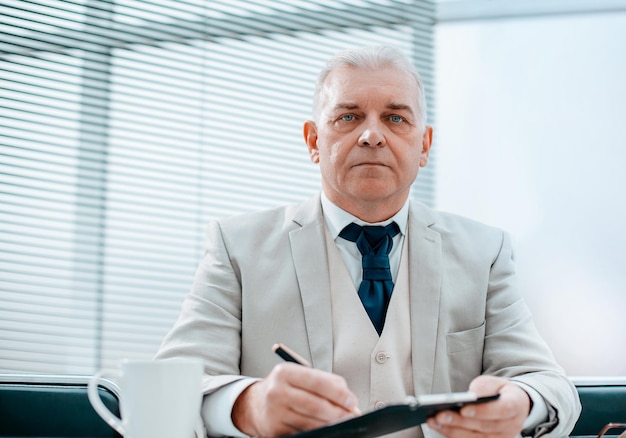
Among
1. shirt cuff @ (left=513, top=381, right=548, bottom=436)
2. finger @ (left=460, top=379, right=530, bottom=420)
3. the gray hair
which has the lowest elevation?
shirt cuff @ (left=513, top=381, right=548, bottom=436)

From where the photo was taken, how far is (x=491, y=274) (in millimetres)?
1703

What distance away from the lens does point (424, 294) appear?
1584 mm

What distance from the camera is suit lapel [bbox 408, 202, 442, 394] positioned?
60.0 inches

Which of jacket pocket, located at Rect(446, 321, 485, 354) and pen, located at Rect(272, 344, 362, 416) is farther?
jacket pocket, located at Rect(446, 321, 485, 354)

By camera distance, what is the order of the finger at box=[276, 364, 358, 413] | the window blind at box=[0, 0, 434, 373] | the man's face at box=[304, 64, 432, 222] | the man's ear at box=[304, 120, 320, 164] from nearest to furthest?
1. the finger at box=[276, 364, 358, 413]
2. the man's face at box=[304, 64, 432, 222]
3. the man's ear at box=[304, 120, 320, 164]
4. the window blind at box=[0, 0, 434, 373]

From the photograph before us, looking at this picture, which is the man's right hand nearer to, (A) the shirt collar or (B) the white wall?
(A) the shirt collar

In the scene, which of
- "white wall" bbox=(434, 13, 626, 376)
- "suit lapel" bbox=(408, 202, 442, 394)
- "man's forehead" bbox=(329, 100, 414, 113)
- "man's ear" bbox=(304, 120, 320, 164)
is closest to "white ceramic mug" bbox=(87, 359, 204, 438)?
"suit lapel" bbox=(408, 202, 442, 394)

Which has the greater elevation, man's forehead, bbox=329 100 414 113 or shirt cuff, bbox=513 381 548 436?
man's forehead, bbox=329 100 414 113

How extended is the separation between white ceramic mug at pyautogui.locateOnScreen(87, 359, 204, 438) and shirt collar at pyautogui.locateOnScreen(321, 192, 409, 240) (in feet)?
2.80

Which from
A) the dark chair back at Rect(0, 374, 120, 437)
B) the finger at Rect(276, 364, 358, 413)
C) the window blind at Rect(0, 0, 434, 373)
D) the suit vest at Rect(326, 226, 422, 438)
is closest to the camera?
the finger at Rect(276, 364, 358, 413)

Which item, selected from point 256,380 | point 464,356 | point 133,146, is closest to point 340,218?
point 464,356

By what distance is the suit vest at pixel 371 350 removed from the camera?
1.50 m

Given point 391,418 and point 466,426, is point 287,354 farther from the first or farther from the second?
point 466,426

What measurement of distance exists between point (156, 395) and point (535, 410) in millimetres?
741
